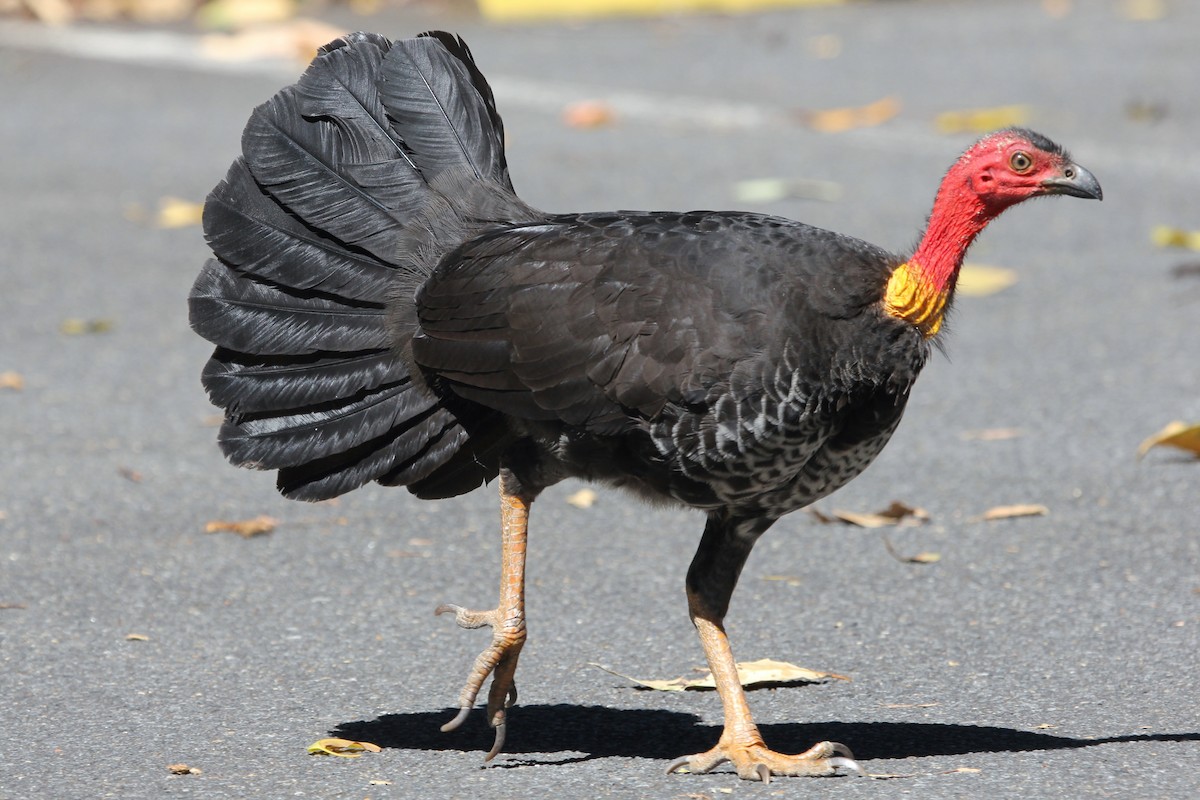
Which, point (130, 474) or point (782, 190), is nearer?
point (130, 474)

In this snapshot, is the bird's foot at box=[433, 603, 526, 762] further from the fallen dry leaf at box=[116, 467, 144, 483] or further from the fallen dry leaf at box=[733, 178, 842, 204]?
the fallen dry leaf at box=[733, 178, 842, 204]

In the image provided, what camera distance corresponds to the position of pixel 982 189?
3.95 meters

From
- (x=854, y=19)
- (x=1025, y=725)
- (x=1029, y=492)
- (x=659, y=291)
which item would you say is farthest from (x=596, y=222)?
(x=854, y=19)

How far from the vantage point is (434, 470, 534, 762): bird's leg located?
13.2 ft

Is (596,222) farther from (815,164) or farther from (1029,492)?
(815,164)

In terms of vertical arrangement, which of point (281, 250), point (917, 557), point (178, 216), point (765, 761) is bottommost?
point (765, 761)

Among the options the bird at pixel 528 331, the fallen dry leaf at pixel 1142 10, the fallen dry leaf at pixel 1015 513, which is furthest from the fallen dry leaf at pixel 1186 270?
the fallen dry leaf at pixel 1142 10

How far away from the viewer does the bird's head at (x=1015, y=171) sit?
3.95 metres

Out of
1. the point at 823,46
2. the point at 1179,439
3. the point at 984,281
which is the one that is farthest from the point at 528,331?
the point at 823,46

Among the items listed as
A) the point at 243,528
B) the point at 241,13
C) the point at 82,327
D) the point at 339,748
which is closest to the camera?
the point at 339,748

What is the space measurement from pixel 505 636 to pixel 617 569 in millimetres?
1242

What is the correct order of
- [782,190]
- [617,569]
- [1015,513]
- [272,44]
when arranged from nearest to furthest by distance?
[617,569]
[1015,513]
[782,190]
[272,44]

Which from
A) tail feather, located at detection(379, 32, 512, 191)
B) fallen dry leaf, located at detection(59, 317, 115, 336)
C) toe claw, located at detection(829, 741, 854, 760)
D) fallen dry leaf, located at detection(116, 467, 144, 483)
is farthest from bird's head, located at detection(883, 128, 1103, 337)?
fallen dry leaf, located at detection(59, 317, 115, 336)

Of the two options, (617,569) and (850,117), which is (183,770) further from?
(850,117)
